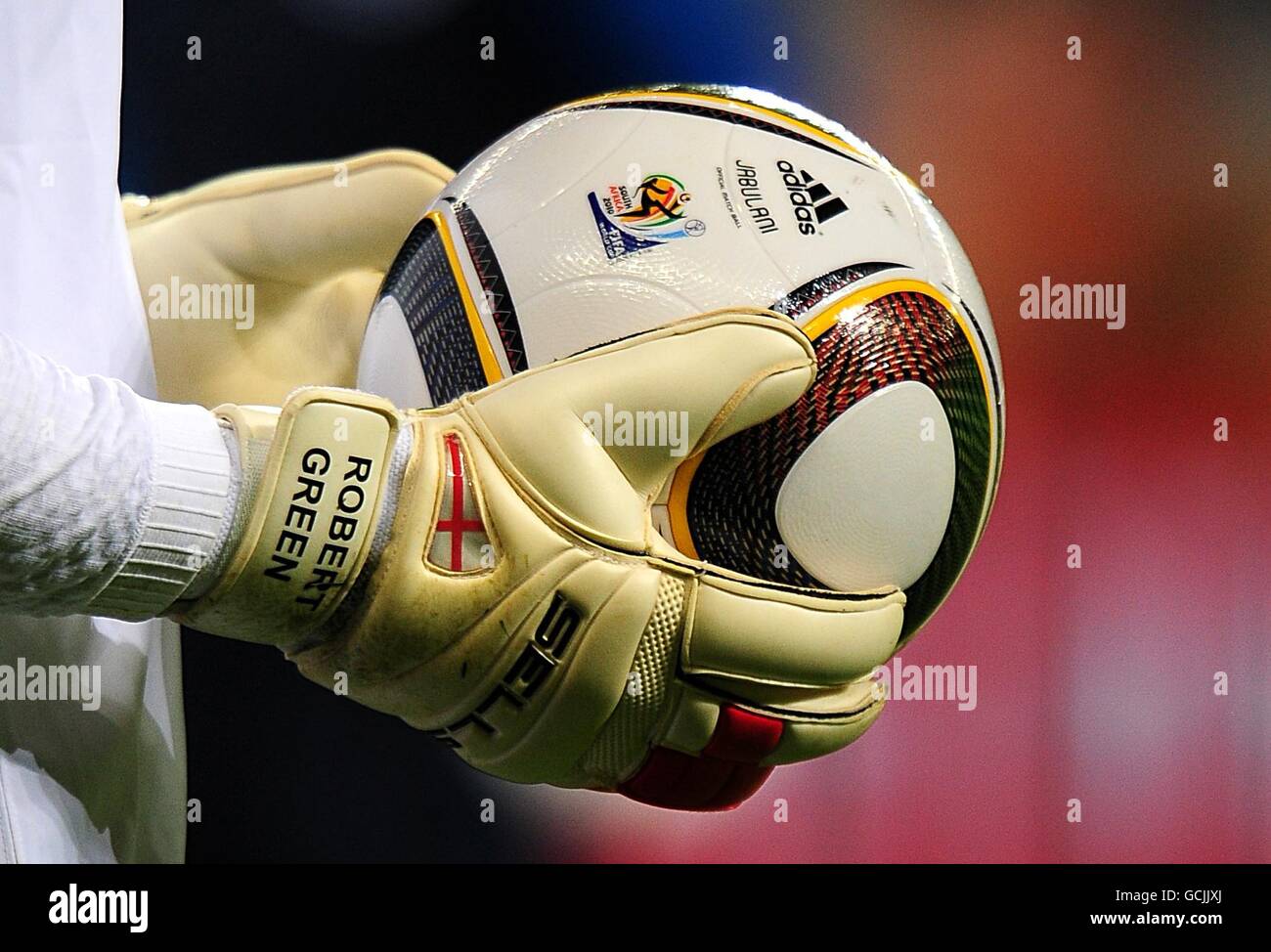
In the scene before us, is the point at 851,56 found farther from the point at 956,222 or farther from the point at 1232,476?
→ the point at 1232,476

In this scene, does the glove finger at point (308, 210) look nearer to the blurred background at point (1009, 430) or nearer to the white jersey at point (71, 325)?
the white jersey at point (71, 325)

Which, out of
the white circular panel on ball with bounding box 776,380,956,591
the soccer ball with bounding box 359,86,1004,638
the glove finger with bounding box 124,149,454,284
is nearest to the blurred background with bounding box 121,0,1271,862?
the glove finger with bounding box 124,149,454,284

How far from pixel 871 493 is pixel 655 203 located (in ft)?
0.65

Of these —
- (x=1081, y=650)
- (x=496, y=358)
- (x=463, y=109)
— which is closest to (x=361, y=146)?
(x=463, y=109)

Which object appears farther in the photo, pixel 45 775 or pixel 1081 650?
pixel 1081 650

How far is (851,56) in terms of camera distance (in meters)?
1.51

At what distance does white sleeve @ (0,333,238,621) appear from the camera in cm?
54

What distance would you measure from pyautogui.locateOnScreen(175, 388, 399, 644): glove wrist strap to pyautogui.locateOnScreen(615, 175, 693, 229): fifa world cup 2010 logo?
220 millimetres

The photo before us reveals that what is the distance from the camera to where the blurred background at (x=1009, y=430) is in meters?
1.49

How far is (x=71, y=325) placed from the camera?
0.80 metres

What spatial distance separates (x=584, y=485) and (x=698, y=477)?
0.11 m

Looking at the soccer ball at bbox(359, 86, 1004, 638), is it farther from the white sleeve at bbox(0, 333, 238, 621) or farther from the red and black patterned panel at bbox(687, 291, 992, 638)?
the white sleeve at bbox(0, 333, 238, 621)

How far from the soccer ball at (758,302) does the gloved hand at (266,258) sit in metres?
0.24

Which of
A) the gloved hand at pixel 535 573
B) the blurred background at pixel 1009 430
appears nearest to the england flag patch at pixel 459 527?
the gloved hand at pixel 535 573
